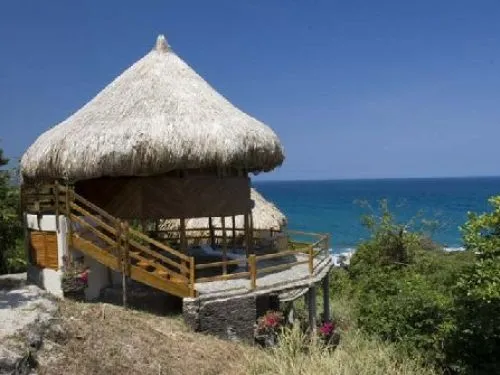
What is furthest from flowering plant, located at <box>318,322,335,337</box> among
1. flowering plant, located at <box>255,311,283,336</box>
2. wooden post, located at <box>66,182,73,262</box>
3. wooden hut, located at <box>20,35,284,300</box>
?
wooden post, located at <box>66,182,73,262</box>

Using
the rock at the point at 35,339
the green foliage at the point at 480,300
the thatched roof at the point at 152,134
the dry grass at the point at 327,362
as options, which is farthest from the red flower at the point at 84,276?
the green foliage at the point at 480,300

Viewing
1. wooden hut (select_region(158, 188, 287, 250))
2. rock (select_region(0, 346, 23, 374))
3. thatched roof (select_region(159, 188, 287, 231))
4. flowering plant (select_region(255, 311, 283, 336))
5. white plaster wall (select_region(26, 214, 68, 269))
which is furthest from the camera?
thatched roof (select_region(159, 188, 287, 231))

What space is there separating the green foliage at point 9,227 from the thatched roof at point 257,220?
5775 millimetres

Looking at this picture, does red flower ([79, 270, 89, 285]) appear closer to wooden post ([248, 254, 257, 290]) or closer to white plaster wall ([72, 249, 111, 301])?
white plaster wall ([72, 249, 111, 301])

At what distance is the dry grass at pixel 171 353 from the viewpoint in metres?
8.54

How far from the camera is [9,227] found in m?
13.3

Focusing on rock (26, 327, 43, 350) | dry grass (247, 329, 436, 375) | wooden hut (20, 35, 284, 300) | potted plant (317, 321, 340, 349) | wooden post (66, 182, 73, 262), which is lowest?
potted plant (317, 321, 340, 349)

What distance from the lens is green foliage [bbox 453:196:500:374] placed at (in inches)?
345

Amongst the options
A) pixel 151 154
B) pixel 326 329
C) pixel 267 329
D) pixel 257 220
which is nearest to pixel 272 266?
pixel 326 329

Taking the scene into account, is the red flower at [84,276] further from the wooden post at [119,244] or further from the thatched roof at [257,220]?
the thatched roof at [257,220]

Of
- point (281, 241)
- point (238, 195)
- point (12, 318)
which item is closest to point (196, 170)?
Result: point (238, 195)

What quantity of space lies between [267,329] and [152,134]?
4.45m

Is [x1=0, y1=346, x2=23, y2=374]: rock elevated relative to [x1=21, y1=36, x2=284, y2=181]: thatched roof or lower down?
lower down

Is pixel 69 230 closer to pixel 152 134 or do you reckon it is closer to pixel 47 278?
pixel 47 278
